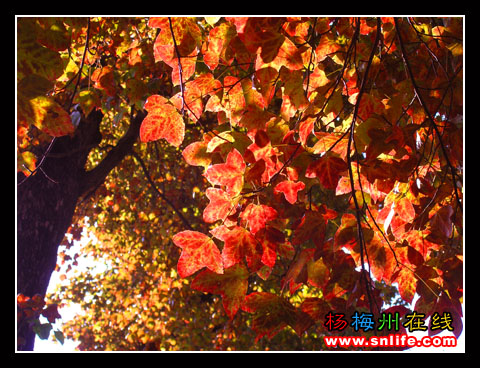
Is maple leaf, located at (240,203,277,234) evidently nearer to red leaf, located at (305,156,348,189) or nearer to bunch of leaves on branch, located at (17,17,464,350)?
bunch of leaves on branch, located at (17,17,464,350)

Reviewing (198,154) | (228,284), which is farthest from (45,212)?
(228,284)

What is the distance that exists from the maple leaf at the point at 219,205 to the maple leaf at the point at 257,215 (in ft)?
0.18

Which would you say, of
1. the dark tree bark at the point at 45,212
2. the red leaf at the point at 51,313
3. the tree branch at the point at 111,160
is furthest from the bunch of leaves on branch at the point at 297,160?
the tree branch at the point at 111,160

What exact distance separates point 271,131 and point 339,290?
626mm

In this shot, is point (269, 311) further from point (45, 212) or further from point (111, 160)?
point (111, 160)

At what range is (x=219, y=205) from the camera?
58.2 inches

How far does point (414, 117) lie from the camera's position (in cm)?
196

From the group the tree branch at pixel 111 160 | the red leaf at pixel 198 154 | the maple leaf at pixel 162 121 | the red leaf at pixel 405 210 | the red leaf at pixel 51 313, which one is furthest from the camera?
the tree branch at pixel 111 160

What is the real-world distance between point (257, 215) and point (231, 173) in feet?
0.52

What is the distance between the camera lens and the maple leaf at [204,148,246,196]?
146 cm

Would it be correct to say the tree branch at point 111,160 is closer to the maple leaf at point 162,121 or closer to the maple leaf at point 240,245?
the maple leaf at point 162,121

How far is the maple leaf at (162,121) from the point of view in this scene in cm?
156
